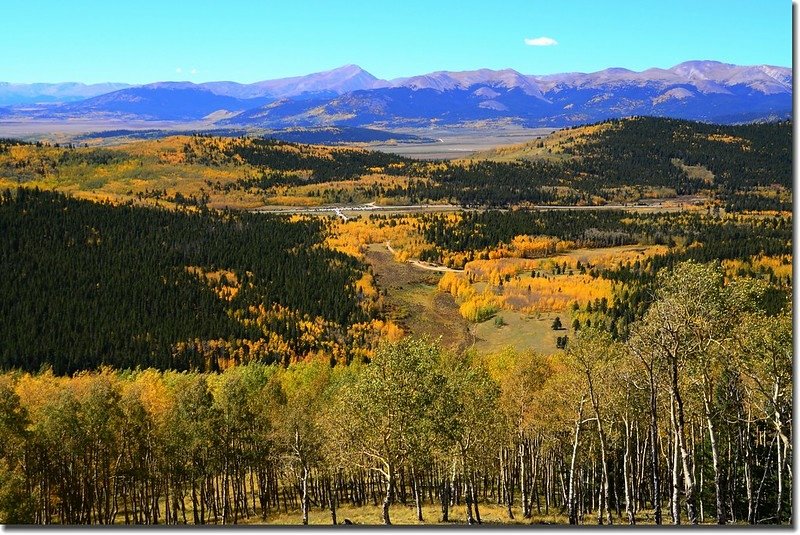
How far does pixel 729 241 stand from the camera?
155750 mm

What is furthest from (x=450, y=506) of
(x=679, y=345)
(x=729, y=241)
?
(x=729, y=241)

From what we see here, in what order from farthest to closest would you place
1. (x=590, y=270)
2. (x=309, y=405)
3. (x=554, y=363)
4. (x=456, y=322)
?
1. (x=590, y=270)
2. (x=456, y=322)
3. (x=554, y=363)
4. (x=309, y=405)

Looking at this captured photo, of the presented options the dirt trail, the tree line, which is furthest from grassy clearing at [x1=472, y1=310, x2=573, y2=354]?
the tree line

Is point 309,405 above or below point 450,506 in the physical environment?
above

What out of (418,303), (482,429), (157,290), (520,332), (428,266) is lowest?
(520,332)

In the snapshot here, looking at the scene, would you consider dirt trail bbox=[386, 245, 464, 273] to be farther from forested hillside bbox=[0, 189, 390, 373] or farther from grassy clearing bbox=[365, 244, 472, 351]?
forested hillside bbox=[0, 189, 390, 373]

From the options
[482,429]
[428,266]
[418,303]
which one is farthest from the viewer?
[428,266]

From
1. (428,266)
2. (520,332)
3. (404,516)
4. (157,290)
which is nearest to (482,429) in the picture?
(404,516)

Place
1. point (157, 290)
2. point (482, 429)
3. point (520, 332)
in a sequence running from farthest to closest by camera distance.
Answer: point (157, 290) → point (520, 332) → point (482, 429)

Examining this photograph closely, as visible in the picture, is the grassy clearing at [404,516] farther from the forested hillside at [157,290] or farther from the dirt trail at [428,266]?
the dirt trail at [428,266]

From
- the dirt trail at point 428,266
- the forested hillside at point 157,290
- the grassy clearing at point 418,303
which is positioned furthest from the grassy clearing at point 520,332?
the dirt trail at point 428,266

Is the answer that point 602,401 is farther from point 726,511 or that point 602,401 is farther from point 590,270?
point 590,270

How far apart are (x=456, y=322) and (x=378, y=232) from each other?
7281 cm

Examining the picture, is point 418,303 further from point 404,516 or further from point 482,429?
point 482,429
